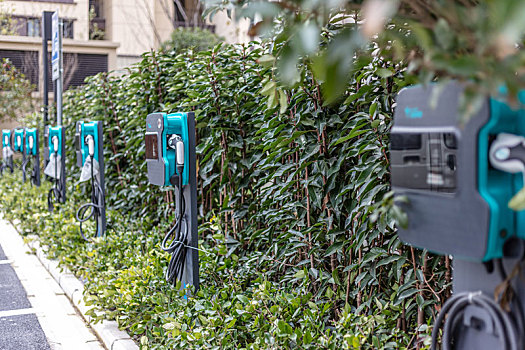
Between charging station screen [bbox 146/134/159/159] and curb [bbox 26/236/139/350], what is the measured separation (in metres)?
1.16

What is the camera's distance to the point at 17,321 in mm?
4473

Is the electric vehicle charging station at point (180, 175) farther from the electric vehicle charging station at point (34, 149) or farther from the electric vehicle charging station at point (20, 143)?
the electric vehicle charging station at point (20, 143)

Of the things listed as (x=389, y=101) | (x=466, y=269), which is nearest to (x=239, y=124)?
(x=389, y=101)

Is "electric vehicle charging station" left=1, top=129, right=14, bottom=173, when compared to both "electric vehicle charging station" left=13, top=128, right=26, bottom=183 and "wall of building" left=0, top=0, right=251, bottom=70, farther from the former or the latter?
"wall of building" left=0, top=0, right=251, bottom=70

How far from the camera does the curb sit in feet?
12.0

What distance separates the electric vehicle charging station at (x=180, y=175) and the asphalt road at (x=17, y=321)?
109 centimetres

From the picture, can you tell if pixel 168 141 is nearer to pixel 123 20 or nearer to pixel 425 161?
pixel 425 161

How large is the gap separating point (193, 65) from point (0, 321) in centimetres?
245

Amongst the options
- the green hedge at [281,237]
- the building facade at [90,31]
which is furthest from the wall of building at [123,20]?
the green hedge at [281,237]

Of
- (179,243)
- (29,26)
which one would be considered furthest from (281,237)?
(29,26)

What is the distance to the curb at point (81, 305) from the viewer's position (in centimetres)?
366

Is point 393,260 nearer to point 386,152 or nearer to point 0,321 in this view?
point 386,152

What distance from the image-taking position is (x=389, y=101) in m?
2.87

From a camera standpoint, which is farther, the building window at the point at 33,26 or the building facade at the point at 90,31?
the building window at the point at 33,26
